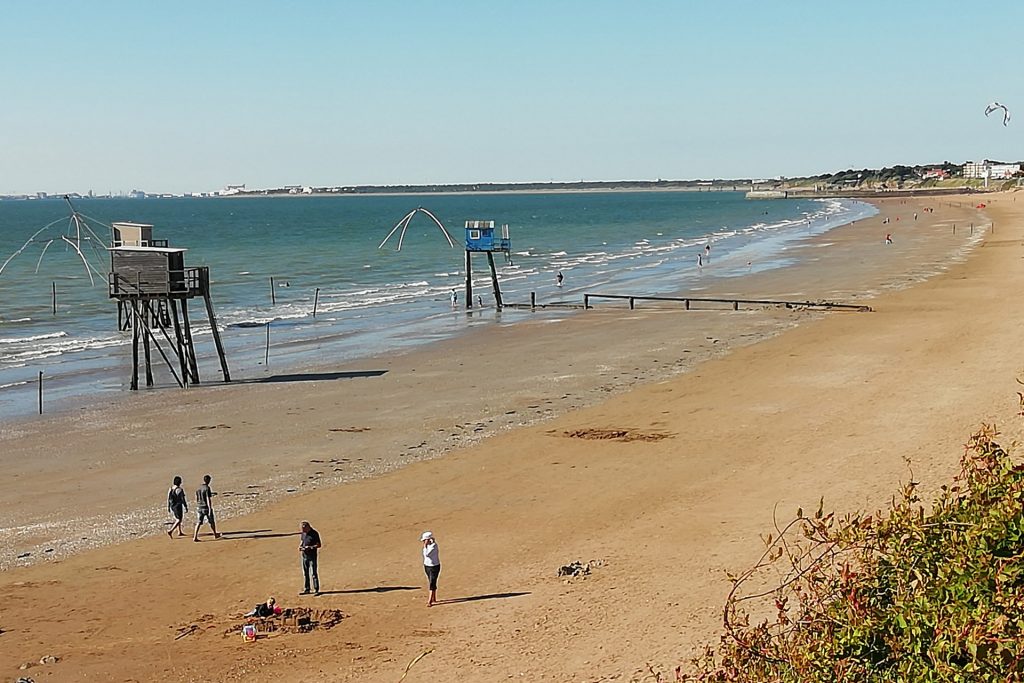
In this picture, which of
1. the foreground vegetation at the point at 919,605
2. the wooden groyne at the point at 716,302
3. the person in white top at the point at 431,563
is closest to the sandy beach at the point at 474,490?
the person in white top at the point at 431,563

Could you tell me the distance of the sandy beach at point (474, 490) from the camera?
43.0 feet

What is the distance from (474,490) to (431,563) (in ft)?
16.6

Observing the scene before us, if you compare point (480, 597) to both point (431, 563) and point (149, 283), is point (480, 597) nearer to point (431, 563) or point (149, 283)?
point (431, 563)

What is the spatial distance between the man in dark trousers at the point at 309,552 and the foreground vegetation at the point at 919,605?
29.0 ft

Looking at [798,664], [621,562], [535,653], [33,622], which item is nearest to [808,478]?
[621,562]

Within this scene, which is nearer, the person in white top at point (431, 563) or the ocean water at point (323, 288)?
the person in white top at point (431, 563)

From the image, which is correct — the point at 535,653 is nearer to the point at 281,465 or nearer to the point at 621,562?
the point at 621,562

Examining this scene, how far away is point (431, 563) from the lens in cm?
1412

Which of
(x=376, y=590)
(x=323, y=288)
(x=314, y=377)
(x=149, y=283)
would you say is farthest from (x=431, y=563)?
(x=323, y=288)

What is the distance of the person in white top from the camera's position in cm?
1402

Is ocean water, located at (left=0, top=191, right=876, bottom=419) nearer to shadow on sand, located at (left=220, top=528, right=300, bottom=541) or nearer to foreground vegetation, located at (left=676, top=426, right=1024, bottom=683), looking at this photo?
shadow on sand, located at (left=220, top=528, right=300, bottom=541)

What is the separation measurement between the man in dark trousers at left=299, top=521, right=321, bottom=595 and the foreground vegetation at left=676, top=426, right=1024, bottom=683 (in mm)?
8834

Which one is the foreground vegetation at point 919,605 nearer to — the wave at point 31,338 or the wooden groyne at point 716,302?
the wooden groyne at point 716,302

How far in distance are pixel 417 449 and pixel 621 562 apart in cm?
800
